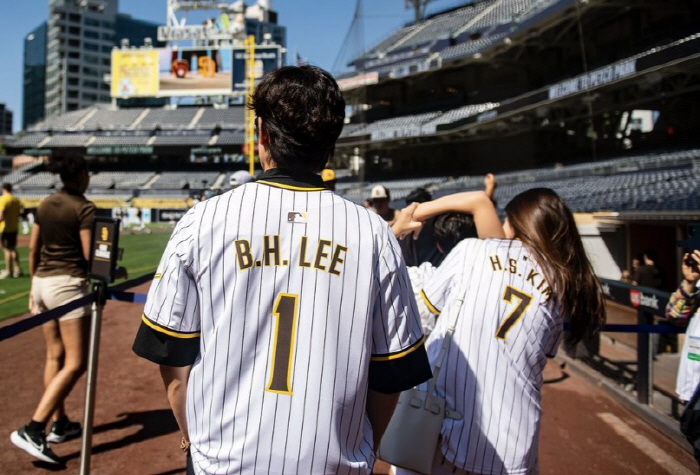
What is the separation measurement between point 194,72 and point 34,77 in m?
105

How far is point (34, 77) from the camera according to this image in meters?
126

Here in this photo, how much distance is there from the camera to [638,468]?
12.3ft

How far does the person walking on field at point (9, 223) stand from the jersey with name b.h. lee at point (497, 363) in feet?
34.5

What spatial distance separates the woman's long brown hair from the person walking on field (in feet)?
34.8

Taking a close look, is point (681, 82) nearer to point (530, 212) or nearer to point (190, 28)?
point (530, 212)

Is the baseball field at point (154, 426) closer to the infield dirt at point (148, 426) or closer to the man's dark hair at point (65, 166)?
the infield dirt at point (148, 426)

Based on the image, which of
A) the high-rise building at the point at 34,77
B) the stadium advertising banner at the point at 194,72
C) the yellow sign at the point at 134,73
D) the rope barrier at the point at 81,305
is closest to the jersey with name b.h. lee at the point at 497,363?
the rope barrier at the point at 81,305

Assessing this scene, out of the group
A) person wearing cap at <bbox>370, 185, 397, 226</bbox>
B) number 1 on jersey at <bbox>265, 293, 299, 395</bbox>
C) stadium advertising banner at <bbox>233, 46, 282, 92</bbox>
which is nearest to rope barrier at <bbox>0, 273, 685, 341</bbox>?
number 1 on jersey at <bbox>265, 293, 299, 395</bbox>

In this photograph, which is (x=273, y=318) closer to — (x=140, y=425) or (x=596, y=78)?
(x=140, y=425)

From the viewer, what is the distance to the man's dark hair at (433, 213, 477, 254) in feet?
8.89

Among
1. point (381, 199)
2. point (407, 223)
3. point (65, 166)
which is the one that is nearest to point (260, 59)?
point (381, 199)

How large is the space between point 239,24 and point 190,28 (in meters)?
7.05

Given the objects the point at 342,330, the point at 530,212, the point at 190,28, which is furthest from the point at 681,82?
the point at 190,28

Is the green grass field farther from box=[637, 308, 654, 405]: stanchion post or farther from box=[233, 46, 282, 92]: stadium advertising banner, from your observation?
box=[233, 46, 282, 92]: stadium advertising banner
